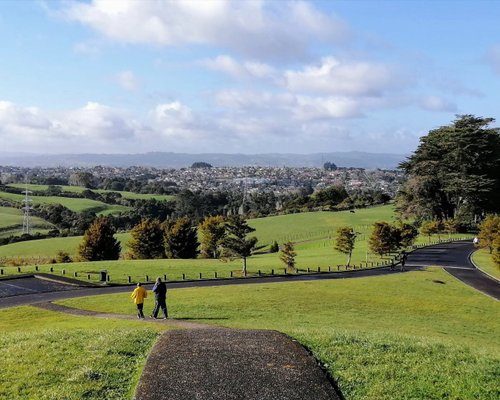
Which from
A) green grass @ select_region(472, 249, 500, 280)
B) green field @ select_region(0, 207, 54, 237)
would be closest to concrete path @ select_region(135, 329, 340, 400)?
green grass @ select_region(472, 249, 500, 280)

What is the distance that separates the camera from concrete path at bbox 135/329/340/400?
11.6 metres

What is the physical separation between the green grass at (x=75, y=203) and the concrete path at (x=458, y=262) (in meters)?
102

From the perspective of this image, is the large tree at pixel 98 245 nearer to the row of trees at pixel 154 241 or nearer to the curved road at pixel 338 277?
the row of trees at pixel 154 241

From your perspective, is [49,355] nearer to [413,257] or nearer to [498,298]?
[498,298]

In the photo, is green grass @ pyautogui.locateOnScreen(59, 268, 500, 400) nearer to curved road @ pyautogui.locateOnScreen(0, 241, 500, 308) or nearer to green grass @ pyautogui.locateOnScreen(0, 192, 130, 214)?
curved road @ pyautogui.locateOnScreen(0, 241, 500, 308)

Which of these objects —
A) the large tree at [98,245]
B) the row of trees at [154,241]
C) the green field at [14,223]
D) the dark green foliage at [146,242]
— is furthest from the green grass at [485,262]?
the green field at [14,223]

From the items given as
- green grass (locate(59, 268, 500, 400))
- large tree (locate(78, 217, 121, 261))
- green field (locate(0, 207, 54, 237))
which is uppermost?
green grass (locate(59, 268, 500, 400))

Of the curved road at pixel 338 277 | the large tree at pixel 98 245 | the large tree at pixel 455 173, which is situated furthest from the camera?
the large tree at pixel 455 173

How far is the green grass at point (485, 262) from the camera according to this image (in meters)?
52.4

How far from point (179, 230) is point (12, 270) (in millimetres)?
34574

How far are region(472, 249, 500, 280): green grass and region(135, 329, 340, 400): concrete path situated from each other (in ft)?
138

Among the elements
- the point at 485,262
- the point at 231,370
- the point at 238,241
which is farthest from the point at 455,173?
the point at 231,370

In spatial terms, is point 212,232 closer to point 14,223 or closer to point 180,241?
point 180,241

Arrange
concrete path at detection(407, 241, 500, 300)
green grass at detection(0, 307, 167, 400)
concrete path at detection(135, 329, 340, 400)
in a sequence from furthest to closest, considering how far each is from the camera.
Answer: concrete path at detection(407, 241, 500, 300) → concrete path at detection(135, 329, 340, 400) → green grass at detection(0, 307, 167, 400)
